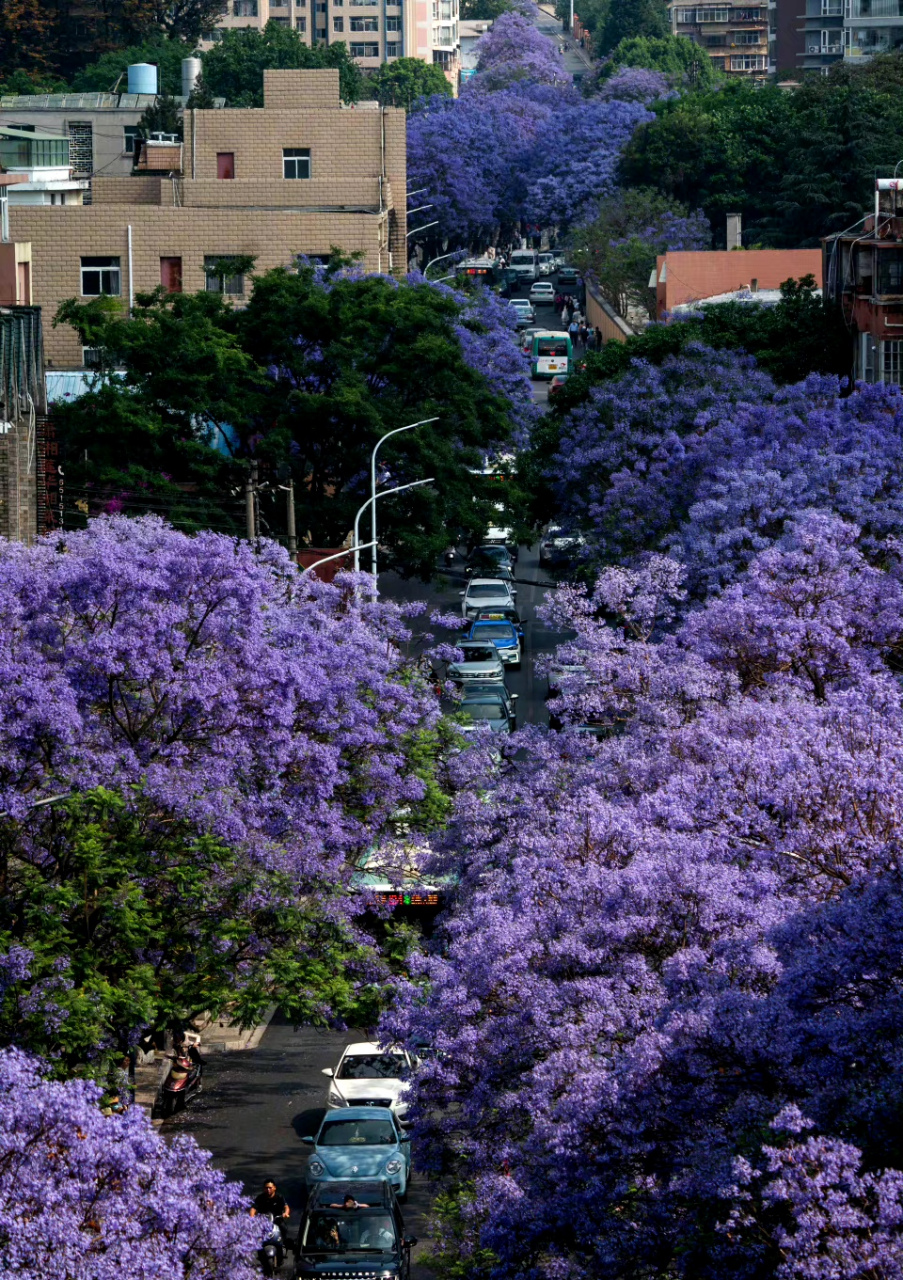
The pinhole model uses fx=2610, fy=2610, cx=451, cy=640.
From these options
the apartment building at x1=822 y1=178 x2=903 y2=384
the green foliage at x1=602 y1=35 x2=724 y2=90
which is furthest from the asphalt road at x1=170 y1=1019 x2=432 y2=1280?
the green foliage at x1=602 y1=35 x2=724 y2=90

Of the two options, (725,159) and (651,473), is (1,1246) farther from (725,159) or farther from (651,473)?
(725,159)

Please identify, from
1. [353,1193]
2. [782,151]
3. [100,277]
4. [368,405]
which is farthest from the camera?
[782,151]

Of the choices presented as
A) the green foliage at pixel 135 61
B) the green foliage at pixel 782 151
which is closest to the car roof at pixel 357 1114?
the green foliage at pixel 782 151

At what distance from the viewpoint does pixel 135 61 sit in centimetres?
13338

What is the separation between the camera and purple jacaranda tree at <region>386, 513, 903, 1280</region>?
59.2ft

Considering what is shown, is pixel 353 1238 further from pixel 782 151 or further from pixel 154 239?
pixel 782 151

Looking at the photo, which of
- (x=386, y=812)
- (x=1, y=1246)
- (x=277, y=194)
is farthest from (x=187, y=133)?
(x=1, y=1246)

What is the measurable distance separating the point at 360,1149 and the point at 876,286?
2933 cm

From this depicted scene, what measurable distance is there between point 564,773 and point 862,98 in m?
77.2

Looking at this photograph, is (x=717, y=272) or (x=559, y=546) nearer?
(x=559, y=546)

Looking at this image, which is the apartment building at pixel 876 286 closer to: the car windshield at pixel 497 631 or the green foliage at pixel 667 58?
the car windshield at pixel 497 631

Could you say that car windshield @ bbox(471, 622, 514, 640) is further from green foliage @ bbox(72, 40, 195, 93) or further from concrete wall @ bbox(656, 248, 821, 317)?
green foliage @ bbox(72, 40, 195, 93)

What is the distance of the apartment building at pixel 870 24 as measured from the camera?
573ft

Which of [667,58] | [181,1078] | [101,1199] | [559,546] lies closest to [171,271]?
[559,546]
